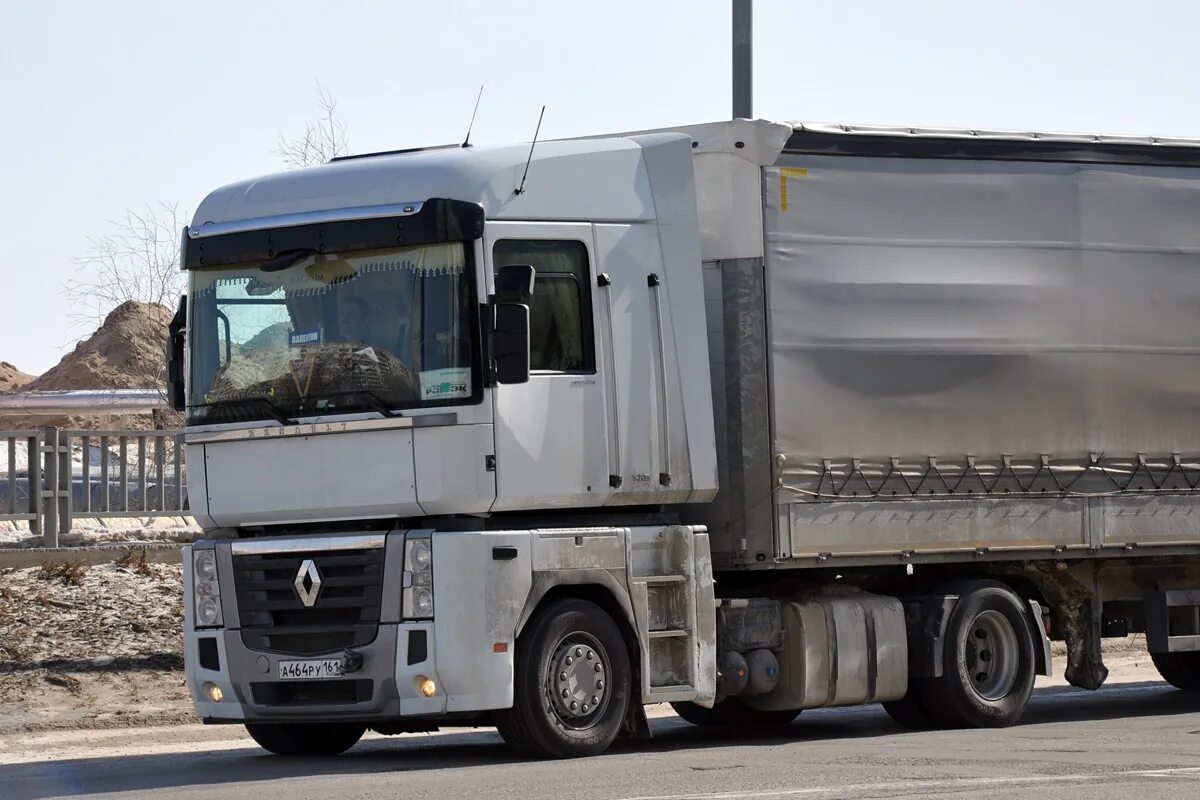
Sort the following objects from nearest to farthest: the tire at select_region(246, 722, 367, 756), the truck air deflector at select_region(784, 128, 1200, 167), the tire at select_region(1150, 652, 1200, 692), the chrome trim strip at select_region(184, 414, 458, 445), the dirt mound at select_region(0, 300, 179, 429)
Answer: the chrome trim strip at select_region(184, 414, 458, 445), the tire at select_region(246, 722, 367, 756), the truck air deflector at select_region(784, 128, 1200, 167), the tire at select_region(1150, 652, 1200, 692), the dirt mound at select_region(0, 300, 179, 429)

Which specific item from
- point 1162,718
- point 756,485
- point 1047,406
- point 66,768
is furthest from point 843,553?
point 66,768

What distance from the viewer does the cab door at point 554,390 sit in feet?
38.8

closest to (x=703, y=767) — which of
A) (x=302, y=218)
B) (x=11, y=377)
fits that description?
(x=302, y=218)

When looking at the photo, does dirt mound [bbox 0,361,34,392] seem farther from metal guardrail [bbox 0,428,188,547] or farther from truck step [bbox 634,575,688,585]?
truck step [bbox 634,575,688,585]

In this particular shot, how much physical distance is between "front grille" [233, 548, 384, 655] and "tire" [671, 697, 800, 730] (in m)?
3.49

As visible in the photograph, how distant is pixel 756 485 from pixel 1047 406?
97.8 inches

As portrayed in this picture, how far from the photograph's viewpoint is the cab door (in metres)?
11.8

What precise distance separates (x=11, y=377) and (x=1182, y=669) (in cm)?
5177

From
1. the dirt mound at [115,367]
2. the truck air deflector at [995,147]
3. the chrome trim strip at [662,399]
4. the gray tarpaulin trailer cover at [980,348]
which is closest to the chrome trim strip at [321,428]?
the chrome trim strip at [662,399]

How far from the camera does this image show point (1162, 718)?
14.9 metres

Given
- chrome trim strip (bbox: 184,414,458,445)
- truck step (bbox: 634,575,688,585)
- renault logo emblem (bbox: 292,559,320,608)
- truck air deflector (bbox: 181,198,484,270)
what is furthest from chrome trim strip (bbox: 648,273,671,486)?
renault logo emblem (bbox: 292,559,320,608)

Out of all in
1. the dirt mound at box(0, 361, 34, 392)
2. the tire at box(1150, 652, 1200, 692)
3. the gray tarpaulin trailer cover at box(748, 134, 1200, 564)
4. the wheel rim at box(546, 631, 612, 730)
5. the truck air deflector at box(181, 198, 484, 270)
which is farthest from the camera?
the dirt mound at box(0, 361, 34, 392)

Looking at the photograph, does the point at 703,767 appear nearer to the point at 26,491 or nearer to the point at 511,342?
the point at 511,342

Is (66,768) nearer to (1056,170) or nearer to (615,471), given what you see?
(615,471)
